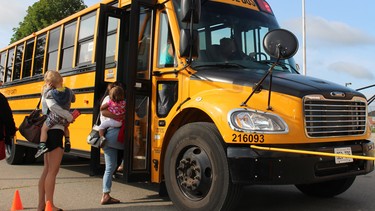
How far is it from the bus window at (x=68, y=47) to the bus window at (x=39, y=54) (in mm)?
966

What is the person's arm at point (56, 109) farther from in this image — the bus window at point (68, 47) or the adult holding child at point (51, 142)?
the bus window at point (68, 47)

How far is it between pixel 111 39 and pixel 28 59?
3.49m

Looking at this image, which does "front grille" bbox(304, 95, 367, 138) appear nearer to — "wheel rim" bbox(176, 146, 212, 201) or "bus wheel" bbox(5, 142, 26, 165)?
"wheel rim" bbox(176, 146, 212, 201)

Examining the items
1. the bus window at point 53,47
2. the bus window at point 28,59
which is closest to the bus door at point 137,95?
the bus window at point 53,47

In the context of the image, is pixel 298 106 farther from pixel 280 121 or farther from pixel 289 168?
pixel 289 168

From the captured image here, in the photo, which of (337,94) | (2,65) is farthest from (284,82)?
(2,65)

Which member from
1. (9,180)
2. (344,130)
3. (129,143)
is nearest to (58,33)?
(9,180)

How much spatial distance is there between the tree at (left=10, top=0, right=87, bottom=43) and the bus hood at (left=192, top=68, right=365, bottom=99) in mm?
22697

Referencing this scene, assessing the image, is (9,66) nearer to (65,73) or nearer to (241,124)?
(65,73)

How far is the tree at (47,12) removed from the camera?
83.0ft

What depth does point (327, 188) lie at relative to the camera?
5.42 meters

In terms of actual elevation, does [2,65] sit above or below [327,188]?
above

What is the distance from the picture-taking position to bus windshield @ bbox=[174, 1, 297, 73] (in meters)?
4.84

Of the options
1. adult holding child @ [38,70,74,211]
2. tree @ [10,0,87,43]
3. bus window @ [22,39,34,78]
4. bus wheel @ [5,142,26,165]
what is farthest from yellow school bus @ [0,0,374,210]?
tree @ [10,0,87,43]
